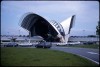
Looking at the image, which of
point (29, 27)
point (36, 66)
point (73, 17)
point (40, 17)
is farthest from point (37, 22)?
point (36, 66)

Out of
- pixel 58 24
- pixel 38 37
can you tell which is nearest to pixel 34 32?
pixel 38 37

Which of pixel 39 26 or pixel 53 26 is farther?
pixel 39 26

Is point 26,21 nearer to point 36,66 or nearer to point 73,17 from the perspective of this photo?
point 73,17

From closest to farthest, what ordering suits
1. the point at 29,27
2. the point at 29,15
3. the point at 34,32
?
the point at 29,15 → the point at 29,27 → the point at 34,32

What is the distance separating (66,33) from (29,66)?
73780mm

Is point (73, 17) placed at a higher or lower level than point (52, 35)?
higher

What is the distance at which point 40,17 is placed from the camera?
84.4m

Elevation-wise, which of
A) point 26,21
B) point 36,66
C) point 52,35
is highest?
point 26,21

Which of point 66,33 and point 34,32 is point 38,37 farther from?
point 66,33

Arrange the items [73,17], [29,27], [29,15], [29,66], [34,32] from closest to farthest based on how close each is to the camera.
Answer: [29,66] < [29,15] < [73,17] < [29,27] < [34,32]

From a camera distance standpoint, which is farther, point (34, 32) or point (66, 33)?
point (34, 32)

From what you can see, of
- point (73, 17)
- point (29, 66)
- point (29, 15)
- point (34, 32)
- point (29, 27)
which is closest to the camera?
point (29, 66)

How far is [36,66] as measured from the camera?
495 inches

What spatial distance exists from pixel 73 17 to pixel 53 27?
10.0 meters
